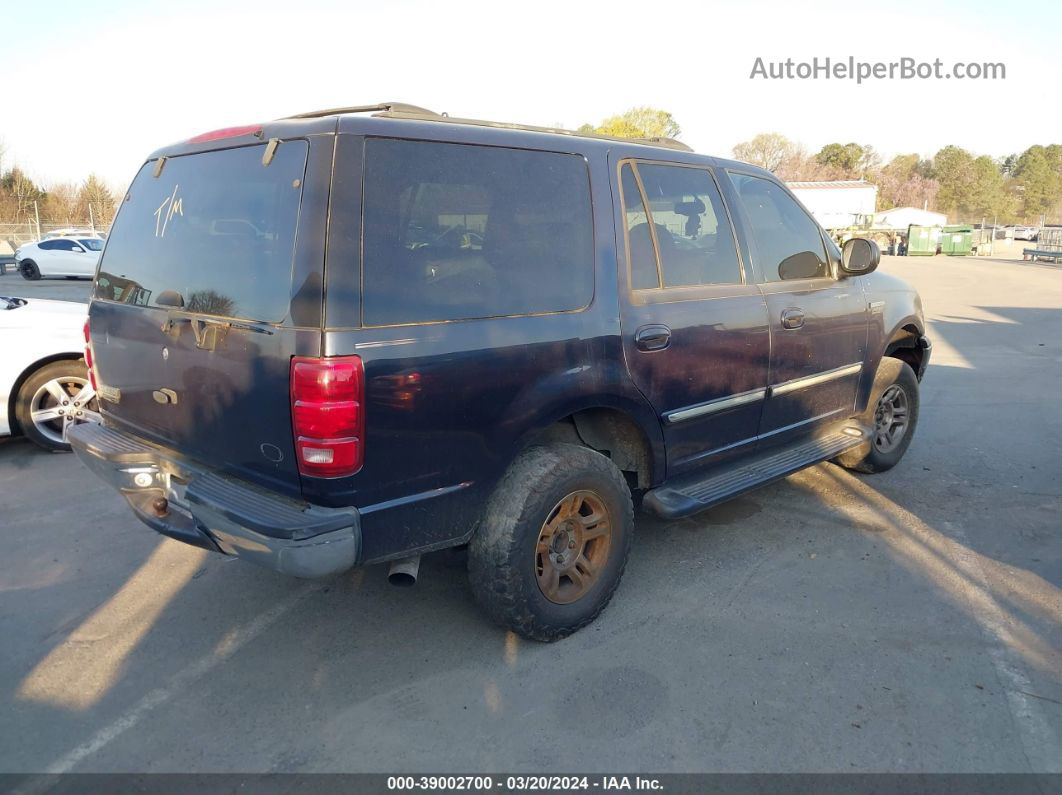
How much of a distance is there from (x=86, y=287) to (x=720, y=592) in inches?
925

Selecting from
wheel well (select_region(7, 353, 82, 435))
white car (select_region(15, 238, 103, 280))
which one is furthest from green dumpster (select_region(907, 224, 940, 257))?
wheel well (select_region(7, 353, 82, 435))

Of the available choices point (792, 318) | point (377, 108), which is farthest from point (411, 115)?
point (792, 318)

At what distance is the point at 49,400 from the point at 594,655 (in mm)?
4933

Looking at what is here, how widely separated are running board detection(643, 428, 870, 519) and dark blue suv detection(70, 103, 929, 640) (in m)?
0.02

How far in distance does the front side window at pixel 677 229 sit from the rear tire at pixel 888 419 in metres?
1.81

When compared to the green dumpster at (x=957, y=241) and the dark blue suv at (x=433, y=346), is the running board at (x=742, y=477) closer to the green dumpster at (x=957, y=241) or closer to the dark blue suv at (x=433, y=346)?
the dark blue suv at (x=433, y=346)

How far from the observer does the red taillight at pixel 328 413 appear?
2.62 m

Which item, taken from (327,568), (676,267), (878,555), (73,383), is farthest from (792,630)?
(73,383)

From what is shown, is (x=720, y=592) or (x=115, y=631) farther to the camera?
(x=720, y=592)

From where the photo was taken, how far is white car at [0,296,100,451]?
19.0 ft

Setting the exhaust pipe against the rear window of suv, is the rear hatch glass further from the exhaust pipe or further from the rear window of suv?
the exhaust pipe

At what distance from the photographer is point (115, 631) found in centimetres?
354
